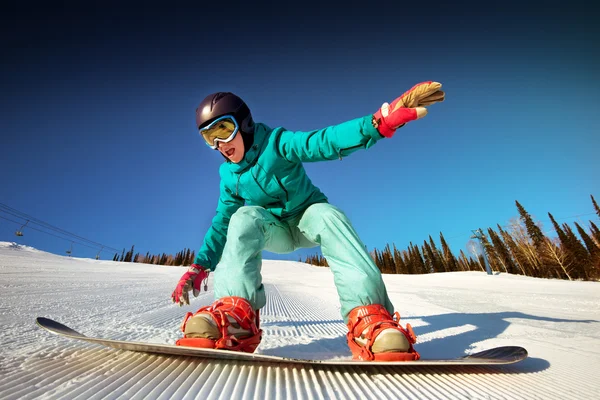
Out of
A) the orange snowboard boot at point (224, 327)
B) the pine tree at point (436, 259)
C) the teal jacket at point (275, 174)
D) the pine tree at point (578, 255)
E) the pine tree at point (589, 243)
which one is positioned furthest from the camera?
the pine tree at point (436, 259)

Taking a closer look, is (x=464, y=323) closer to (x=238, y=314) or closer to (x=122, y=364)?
(x=238, y=314)

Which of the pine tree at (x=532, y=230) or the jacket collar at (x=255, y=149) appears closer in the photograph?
the jacket collar at (x=255, y=149)

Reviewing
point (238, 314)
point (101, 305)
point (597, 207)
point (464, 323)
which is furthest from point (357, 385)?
point (597, 207)

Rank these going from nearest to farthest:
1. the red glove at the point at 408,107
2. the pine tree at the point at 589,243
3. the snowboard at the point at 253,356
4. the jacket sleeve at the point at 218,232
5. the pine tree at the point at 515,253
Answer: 1. the snowboard at the point at 253,356
2. the red glove at the point at 408,107
3. the jacket sleeve at the point at 218,232
4. the pine tree at the point at 589,243
5. the pine tree at the point at 515,253

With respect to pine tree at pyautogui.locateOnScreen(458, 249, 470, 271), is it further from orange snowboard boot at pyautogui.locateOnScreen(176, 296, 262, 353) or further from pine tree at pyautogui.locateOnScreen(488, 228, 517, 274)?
orange snowboard boot at pyautogui.locateOnScreen(176, 296, 262, 353)

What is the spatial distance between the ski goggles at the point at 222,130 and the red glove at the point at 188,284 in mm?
872

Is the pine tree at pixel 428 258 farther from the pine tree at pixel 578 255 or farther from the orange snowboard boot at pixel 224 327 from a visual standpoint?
the orange snowboard boot at pixel 224 327

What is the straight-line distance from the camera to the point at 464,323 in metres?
2.08

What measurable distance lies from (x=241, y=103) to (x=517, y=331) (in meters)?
2.53

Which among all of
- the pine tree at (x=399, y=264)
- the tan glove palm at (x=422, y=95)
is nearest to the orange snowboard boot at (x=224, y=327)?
the tan glove palm at (x=422, y=95)

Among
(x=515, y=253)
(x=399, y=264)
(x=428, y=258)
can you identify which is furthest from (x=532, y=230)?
(x=399, y=264)

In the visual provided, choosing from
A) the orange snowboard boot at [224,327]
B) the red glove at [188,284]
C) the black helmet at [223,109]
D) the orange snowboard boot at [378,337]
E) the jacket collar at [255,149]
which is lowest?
the orange snowboard boot at [378,337]

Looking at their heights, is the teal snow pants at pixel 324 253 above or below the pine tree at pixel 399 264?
below

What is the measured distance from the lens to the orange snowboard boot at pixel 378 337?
2.81ft
